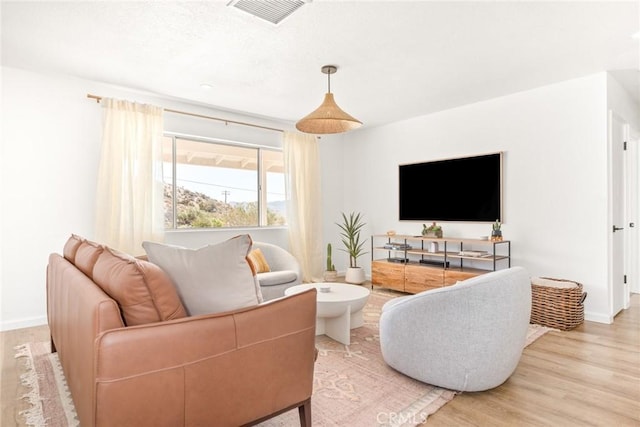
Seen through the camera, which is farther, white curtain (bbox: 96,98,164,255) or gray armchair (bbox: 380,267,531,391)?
white curtain (bbox: 96,98,164,255)

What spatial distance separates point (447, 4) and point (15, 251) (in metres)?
4.20

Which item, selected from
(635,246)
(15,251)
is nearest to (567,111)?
(635,246)

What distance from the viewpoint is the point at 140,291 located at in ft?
4.34

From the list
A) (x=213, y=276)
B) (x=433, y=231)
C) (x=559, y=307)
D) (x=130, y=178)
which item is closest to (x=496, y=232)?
(x=433, y=231)

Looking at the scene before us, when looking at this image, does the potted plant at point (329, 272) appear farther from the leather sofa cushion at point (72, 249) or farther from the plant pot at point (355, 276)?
the leather sofa cushion at point (72, 249)

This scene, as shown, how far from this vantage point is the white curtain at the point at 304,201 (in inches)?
205

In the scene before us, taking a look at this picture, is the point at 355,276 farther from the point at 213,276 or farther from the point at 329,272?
the point at 213,276

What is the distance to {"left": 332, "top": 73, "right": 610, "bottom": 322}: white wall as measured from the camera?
3.46 metres

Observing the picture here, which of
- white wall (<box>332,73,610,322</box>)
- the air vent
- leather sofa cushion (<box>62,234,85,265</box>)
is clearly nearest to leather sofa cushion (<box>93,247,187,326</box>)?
leather sofa cushion (<box>62,234,85,265</box>)

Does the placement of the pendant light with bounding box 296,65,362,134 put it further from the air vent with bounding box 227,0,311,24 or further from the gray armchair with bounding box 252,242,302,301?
the gray armchair with bounding box 252,242,302,301

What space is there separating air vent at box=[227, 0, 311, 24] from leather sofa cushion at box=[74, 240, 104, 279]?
5.60 feet

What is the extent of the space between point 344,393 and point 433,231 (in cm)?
298

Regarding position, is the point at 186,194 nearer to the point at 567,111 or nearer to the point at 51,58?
the point at 51,58

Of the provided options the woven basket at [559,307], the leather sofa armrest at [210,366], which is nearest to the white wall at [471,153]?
the woven basket at [559,307]
